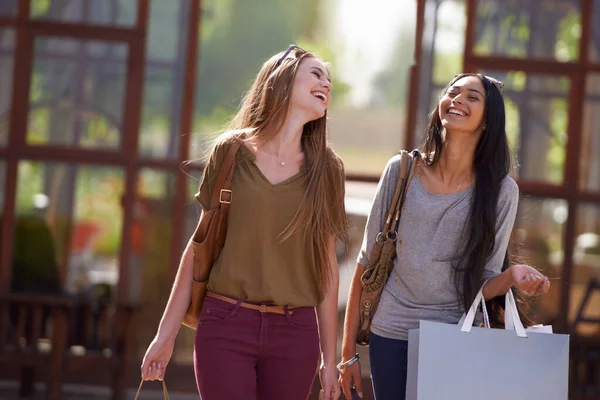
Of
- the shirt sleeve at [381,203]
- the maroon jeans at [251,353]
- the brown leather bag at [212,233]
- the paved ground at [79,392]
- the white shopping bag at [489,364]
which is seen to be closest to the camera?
the white shopping bag at [489,364]

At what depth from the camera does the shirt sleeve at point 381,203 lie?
4000mm

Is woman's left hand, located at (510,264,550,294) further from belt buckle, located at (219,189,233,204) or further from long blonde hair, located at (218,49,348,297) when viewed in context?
belt buckle, located at (219,189,233,204)

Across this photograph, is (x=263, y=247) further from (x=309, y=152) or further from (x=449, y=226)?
(x=449, y=226)

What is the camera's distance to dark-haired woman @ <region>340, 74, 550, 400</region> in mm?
3840

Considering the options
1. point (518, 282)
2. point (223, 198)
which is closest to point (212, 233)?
point (223, 198)

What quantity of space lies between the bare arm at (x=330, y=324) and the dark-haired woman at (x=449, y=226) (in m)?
0.10

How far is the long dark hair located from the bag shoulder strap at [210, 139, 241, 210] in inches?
29.2

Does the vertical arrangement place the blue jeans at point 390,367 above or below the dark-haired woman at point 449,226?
below

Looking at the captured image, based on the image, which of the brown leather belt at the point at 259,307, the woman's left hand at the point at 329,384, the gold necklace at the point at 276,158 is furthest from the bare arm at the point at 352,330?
the gold necklace at the point at 276,158

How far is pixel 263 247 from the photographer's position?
12.6 feet

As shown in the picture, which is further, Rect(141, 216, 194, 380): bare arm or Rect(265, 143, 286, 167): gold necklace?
Rect(265, 143, 286, 167): gold necklace

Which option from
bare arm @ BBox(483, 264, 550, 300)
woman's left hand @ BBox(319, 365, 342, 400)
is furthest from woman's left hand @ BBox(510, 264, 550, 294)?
woman's left hand @ BBox(319, 365, 342, 400)

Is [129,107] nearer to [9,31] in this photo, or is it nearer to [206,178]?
[9,31]

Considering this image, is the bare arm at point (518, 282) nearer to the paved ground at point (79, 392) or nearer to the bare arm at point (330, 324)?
the bare arm at point (330, 324)
